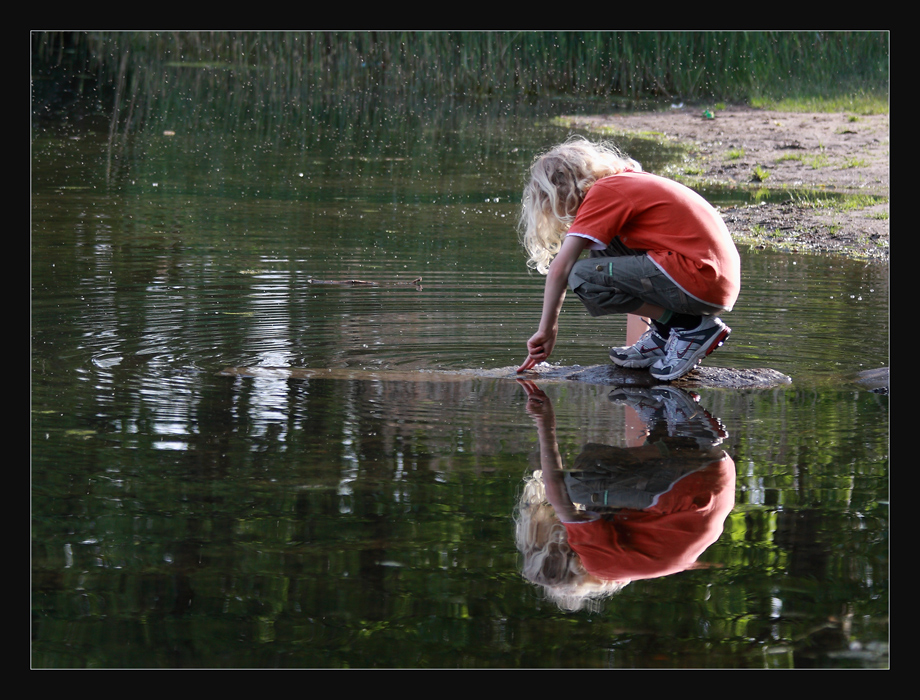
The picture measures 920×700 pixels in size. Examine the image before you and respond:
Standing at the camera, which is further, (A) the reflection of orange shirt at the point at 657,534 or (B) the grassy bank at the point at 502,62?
(B) the grassy bank at the point at 502,62

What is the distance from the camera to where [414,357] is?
17.4 ft

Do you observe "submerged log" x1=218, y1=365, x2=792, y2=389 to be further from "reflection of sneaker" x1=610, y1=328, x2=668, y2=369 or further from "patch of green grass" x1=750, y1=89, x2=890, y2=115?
"patch of green grass" x1=750, y1=89, x2=890, y2=115

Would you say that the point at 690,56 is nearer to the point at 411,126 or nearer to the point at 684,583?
the point at 411,126

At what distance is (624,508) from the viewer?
10.8 ft

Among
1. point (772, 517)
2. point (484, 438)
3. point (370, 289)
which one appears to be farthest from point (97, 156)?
point (772, 517)

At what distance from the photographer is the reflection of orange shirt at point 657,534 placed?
2918mm

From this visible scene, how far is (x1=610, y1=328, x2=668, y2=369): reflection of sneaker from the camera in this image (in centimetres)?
519

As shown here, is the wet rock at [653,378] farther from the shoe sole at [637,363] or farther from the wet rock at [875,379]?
the wet rock at [875,379]

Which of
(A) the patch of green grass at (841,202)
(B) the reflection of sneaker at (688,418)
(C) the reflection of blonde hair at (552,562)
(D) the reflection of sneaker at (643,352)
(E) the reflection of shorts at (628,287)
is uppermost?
(A) the patch of green grass at (841,202)

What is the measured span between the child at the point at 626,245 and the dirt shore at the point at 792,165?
399 cm

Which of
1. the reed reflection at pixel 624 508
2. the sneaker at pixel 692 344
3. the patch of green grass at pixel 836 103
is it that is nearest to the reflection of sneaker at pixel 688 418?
the reed reflection at pixel 624 508

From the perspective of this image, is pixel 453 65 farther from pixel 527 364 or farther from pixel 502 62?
pixel 527 364

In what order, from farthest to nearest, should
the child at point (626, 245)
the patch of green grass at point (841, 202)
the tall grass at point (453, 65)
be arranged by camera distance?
1. the tall grass at point (453, 65)
2. the patch of green grass at point (841, 202)
3. the child at point (626, 245)

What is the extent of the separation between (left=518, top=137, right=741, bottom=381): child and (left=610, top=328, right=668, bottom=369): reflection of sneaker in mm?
187
